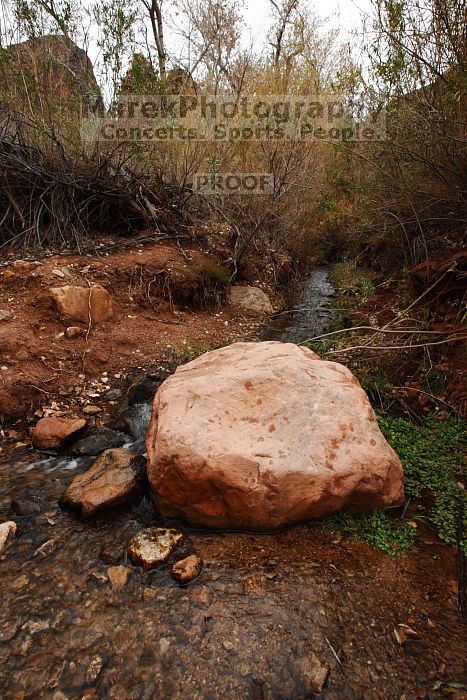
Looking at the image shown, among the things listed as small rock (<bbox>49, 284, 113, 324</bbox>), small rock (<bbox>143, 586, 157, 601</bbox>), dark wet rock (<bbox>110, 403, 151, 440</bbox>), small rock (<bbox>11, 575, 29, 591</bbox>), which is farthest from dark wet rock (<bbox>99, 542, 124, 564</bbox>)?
small rock (<bbox>49, 284, 113, 324</bbox>)

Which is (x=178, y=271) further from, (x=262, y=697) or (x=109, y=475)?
(x=262, y=697)

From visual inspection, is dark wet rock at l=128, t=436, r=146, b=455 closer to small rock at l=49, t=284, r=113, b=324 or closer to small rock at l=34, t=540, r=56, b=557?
small rock at l=34, t=540, r=56, b=557

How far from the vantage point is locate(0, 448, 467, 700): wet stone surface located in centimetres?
Result: 160

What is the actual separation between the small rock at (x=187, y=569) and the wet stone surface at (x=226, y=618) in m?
0.04

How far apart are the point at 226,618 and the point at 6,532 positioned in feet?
4.22

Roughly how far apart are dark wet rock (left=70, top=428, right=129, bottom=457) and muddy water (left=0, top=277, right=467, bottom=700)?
70 cm

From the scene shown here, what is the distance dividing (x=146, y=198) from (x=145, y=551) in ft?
17.5

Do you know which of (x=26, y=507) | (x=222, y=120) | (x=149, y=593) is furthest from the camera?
(x=222, y=120)

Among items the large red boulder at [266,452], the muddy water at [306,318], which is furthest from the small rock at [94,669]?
the muddy water at [306,318]

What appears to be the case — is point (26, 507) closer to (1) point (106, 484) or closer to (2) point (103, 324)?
(1) point (106, 484)

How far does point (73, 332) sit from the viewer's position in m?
4.20

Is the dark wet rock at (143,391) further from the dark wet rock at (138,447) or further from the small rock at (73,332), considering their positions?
the small rock at (73,332)

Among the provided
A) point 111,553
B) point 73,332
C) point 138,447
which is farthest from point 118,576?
point 73,332

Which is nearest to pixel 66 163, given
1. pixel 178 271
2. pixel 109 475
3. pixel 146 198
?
pixel 146 198
